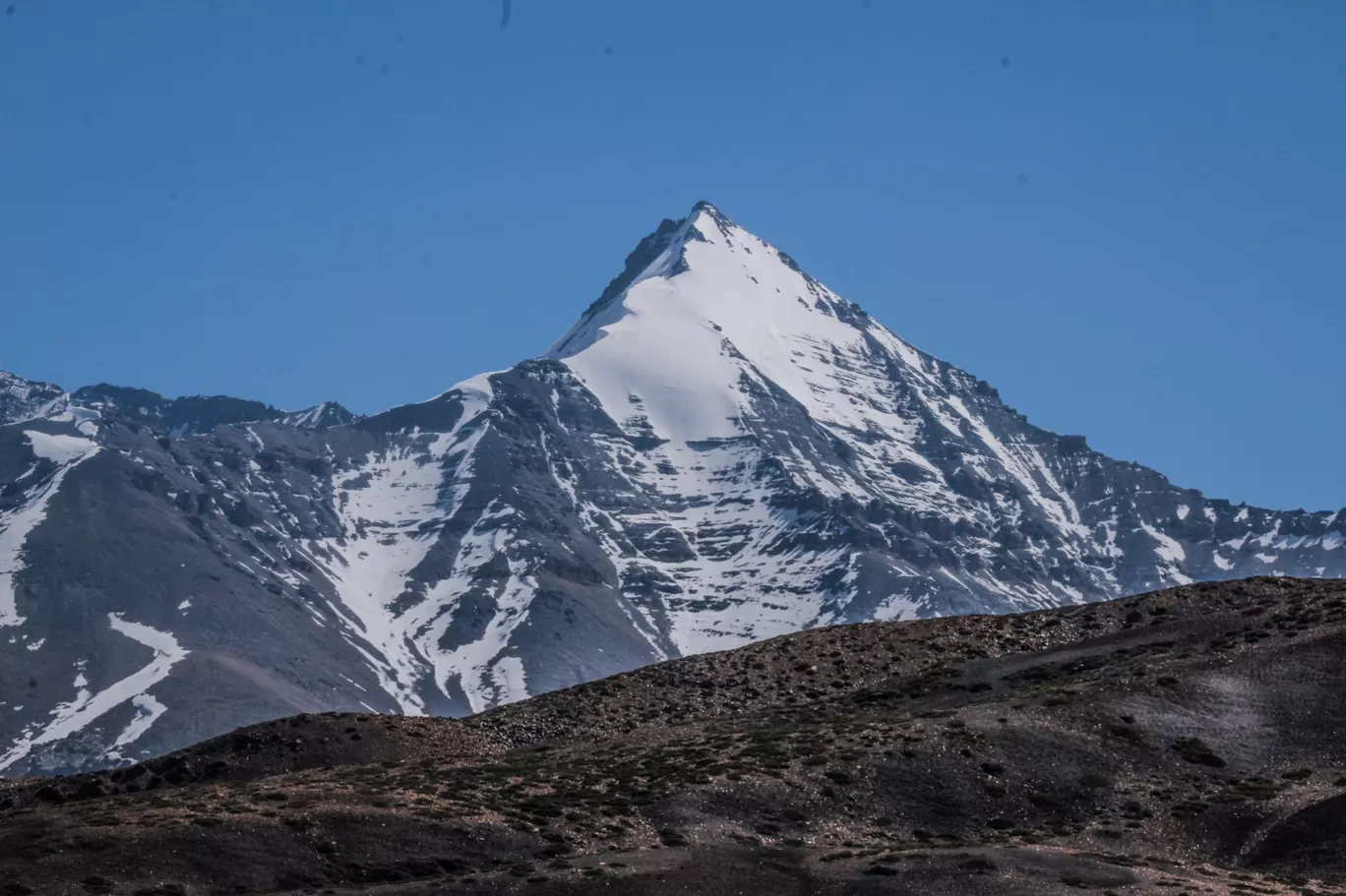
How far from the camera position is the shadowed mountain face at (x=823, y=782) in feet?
204

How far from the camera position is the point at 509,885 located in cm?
5966

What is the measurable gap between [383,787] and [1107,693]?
3355cm

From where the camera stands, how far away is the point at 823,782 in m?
74.2

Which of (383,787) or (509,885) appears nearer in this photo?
(509,885)

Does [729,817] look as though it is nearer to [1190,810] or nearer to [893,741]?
[893,741]

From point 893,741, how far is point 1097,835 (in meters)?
11.2

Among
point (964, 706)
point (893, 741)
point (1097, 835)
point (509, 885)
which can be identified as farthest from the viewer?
point (964, 706)

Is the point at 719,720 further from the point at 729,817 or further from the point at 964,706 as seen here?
the point at 729,817

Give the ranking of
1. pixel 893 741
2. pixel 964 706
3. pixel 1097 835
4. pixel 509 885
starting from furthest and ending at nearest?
1. pixel 964 706
2. pixel 893 741
3. pixel 1097 835
4. pixel 509 885

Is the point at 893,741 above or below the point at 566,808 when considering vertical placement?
above

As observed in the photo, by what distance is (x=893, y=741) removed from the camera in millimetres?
78375

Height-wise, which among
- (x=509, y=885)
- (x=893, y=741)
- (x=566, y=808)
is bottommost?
(x=509, y=885)

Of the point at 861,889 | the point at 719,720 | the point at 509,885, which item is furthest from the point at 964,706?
the point at 509,885

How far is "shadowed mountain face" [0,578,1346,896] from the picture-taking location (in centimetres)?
6206
